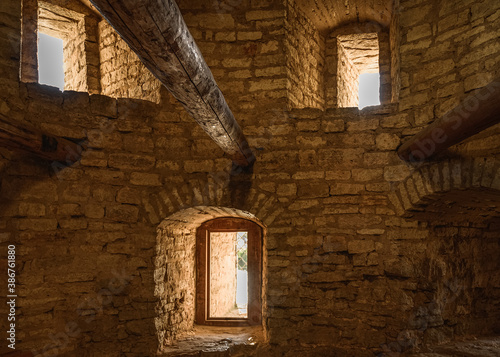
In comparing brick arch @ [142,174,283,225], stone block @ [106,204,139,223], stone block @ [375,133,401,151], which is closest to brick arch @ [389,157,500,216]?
stone block @ [375,133,401,151]

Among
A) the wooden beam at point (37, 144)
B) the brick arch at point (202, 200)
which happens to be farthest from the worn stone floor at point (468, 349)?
the wooden beam at point (37, 144)

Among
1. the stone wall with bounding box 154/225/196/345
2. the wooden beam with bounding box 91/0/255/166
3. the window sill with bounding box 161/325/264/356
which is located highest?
the wooden beam with bounding box 91/0/255/166

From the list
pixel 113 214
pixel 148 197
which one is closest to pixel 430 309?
pixel 148 197

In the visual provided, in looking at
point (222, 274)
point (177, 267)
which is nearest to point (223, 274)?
point (222, 274)

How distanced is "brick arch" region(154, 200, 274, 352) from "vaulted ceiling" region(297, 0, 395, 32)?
2789 millimetres

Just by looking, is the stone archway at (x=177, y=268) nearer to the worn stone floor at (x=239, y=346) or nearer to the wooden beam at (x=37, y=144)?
the worn stone floor at (x=239, y=346)

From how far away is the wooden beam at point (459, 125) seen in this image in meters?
2.13

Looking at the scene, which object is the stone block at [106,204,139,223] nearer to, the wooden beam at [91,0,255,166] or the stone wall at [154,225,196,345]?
the stone wall at [154,225,196,345]

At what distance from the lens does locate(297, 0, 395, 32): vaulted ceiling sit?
441cm

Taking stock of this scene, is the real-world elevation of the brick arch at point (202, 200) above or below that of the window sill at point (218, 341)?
above

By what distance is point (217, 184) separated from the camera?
364cm

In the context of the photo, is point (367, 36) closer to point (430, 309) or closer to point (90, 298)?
point (430, 309)

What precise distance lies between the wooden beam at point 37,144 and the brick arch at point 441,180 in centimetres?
308

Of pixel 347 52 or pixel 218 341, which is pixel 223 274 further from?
pixel 347 52
